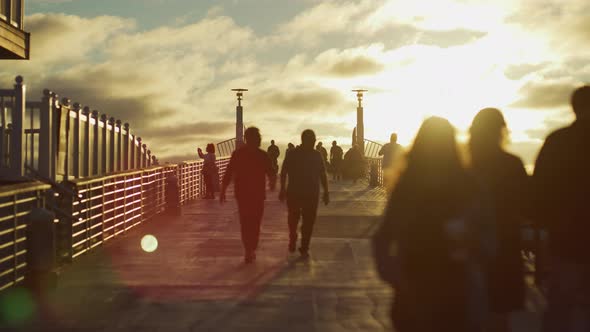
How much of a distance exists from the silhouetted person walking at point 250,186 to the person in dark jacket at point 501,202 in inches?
282

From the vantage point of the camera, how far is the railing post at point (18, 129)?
1938 cm

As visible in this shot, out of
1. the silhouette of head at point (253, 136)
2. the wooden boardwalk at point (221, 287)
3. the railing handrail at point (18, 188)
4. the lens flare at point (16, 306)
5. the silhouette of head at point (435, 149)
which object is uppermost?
the silhouette of head at point (253, 136)

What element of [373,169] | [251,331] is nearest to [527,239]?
[251,331]

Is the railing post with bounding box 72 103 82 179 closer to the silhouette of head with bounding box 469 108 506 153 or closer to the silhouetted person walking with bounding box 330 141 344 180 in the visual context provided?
the silhouette of head with bounding box 469 108 506 153

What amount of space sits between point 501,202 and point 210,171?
24335mm

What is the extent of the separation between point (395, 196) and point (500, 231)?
787mm

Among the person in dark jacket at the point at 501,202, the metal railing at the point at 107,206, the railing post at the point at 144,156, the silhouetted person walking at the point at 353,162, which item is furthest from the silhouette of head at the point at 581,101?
the silhouetted person walking at the point at 353,162

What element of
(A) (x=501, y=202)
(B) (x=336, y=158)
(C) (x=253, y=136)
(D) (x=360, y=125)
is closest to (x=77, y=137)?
(C) (x=253, y=136)

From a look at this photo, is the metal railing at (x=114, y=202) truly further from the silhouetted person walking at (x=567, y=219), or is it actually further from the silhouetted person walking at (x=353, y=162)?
the silhouetted person walking at (x=353, y=162)

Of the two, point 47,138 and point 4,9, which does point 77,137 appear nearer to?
point 47,138

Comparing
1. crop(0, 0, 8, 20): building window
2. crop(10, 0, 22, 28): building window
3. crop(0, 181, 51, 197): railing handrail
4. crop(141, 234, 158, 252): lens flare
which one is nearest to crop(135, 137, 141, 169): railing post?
crop(10, 0, 22, 28): building window

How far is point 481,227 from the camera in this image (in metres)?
3.90

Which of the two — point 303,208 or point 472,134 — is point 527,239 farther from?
point 472,134

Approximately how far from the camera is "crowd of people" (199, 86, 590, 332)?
3.84 m
